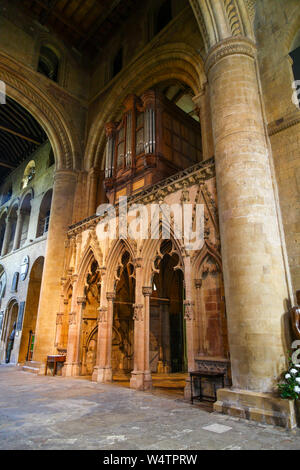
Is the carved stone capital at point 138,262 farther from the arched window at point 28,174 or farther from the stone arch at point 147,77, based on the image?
the arched window at point 28,174

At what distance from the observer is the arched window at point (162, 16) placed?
12.6 metres

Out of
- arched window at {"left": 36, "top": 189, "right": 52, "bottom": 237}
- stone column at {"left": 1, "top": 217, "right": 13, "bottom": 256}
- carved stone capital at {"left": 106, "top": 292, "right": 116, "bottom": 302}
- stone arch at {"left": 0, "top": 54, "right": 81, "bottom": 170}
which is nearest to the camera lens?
carved stone capital at {"left": 106, "top": 292, "right": 116, "bottom": 302}

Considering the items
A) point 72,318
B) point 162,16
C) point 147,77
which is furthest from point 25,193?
point 162,16

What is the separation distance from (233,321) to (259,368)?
83 cm

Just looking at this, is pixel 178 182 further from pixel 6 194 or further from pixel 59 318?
pixel 6 194

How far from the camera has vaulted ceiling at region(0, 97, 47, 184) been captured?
16.7 m

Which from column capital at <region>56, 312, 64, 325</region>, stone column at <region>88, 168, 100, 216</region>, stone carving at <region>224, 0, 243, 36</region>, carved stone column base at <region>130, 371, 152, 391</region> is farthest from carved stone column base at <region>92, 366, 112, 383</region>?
stone carving at <region>224, 0, 243, 36</region>

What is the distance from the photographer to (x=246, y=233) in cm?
559

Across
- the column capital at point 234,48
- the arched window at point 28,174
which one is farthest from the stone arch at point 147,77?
the arched window at point 28,174

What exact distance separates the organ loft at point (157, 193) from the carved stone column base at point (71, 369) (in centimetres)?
6

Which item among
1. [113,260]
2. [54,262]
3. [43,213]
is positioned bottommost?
[113,260]

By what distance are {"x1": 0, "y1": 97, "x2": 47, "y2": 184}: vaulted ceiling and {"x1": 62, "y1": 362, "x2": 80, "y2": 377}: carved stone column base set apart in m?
11.4

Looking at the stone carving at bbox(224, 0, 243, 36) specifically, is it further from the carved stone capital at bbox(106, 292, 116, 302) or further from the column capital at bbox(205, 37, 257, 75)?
the carved stone capital at bbox(106, 292, 116, 302)

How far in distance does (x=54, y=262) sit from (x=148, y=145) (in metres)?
5.83
